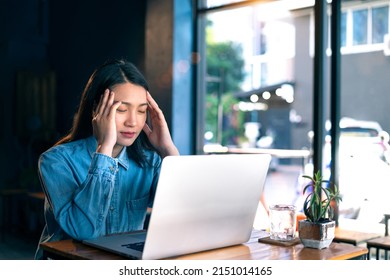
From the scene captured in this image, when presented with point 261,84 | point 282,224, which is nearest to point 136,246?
point 282,224

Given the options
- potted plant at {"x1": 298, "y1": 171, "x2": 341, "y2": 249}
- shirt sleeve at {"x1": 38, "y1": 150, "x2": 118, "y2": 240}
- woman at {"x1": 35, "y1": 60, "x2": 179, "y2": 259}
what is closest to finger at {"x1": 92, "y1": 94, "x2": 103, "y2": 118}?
woman at {"x1": 35, "y1": 60, "x2": 179, "y2": 259}

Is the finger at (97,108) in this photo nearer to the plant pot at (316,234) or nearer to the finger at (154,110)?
the finger at (154,110)

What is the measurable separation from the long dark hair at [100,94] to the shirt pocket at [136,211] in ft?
0.47

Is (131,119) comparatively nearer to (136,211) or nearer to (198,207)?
(136,211)

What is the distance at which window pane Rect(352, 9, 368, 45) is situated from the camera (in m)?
3.48

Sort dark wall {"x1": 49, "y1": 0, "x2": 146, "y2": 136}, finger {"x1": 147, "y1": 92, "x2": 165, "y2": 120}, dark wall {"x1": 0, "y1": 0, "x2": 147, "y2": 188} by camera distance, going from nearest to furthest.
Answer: finger {"x1": 147, "y1": 92, "x2": 165, "y2": 120} → dark wall {"x1": 49, "y1": 0, "x2": 146, "y2": 136} → dark wall {"x1": 0, "y1": 0, "x2": 147, "y2": 188}

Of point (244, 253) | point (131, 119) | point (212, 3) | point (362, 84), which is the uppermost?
point (212, 3)

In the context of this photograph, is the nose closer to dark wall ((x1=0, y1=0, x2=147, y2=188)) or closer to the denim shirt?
the denim shirt

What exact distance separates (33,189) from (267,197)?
2283 millimetres

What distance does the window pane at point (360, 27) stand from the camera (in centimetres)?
348

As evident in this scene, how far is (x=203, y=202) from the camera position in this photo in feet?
4.77

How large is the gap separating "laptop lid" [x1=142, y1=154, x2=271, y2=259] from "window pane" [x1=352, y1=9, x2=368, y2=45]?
2238 millimetres

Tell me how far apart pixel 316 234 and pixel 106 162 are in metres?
0.66

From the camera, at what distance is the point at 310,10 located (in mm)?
3939
